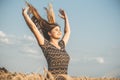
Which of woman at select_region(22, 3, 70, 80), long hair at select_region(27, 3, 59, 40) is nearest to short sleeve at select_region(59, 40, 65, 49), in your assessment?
woman at select_region(22, 3, 70, 80)

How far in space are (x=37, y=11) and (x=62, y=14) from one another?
337 millimetres

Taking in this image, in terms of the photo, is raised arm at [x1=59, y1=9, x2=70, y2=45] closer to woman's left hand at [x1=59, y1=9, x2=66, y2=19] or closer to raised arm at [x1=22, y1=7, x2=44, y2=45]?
woman's left hand at [x1=59, y1=9, x2=66, y2=19]

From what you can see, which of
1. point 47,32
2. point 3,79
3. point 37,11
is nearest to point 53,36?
point 47,32

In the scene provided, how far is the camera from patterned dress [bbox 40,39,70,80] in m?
2.20

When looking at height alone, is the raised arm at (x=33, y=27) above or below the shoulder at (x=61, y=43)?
above

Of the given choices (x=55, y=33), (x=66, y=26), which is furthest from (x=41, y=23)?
(x=66, y=26)

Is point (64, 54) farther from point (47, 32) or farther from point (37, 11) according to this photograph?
point (37, 11)

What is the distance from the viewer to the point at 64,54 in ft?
7.44

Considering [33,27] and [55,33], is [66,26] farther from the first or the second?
[33,27]

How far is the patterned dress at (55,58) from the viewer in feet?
7.22

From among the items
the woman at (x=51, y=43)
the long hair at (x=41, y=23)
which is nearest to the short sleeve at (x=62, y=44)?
the woman at (x=51, y=43)

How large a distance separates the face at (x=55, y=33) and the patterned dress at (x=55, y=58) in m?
0.10

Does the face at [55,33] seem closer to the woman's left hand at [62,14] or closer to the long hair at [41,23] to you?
the long hair at [41,23]

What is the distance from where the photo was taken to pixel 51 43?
2.29m
